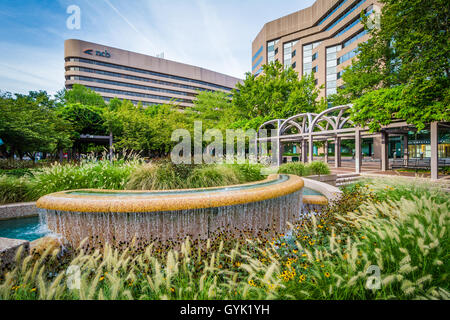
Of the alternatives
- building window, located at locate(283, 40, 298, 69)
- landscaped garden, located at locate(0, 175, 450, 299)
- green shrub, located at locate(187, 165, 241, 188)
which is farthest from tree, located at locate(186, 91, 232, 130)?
landscaped garden, located at locate(0, 175, 450, 299)

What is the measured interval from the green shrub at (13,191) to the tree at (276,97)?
17.4 m

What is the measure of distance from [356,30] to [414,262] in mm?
43762

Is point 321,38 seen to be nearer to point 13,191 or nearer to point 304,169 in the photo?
point 304,169

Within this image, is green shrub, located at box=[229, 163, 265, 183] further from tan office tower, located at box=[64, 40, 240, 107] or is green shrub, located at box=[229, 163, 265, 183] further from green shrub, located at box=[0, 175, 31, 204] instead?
tan office tower, located at box=[64, 40, 240, 107]

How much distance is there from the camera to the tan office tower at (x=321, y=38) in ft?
113

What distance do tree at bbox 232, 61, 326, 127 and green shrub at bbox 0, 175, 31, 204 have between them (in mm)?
17436

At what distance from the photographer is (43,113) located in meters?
15.2

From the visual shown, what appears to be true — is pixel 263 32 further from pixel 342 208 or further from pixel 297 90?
pixel 342 208

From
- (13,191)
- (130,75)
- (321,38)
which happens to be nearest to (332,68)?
(321,38)

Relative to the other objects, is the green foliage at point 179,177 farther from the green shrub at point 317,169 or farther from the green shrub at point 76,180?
the green shrub at point 317,169

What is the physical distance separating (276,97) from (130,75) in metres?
58.2

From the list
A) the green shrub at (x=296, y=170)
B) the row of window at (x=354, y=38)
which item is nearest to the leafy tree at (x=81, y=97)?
the green shrub at (x=296, y=170)

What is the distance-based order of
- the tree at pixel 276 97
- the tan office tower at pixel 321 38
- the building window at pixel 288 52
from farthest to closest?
the building window at pixel 288 52, the tan office tower at pixel 321 38, the tree at pixel 276 97

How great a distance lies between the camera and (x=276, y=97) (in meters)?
21.2
